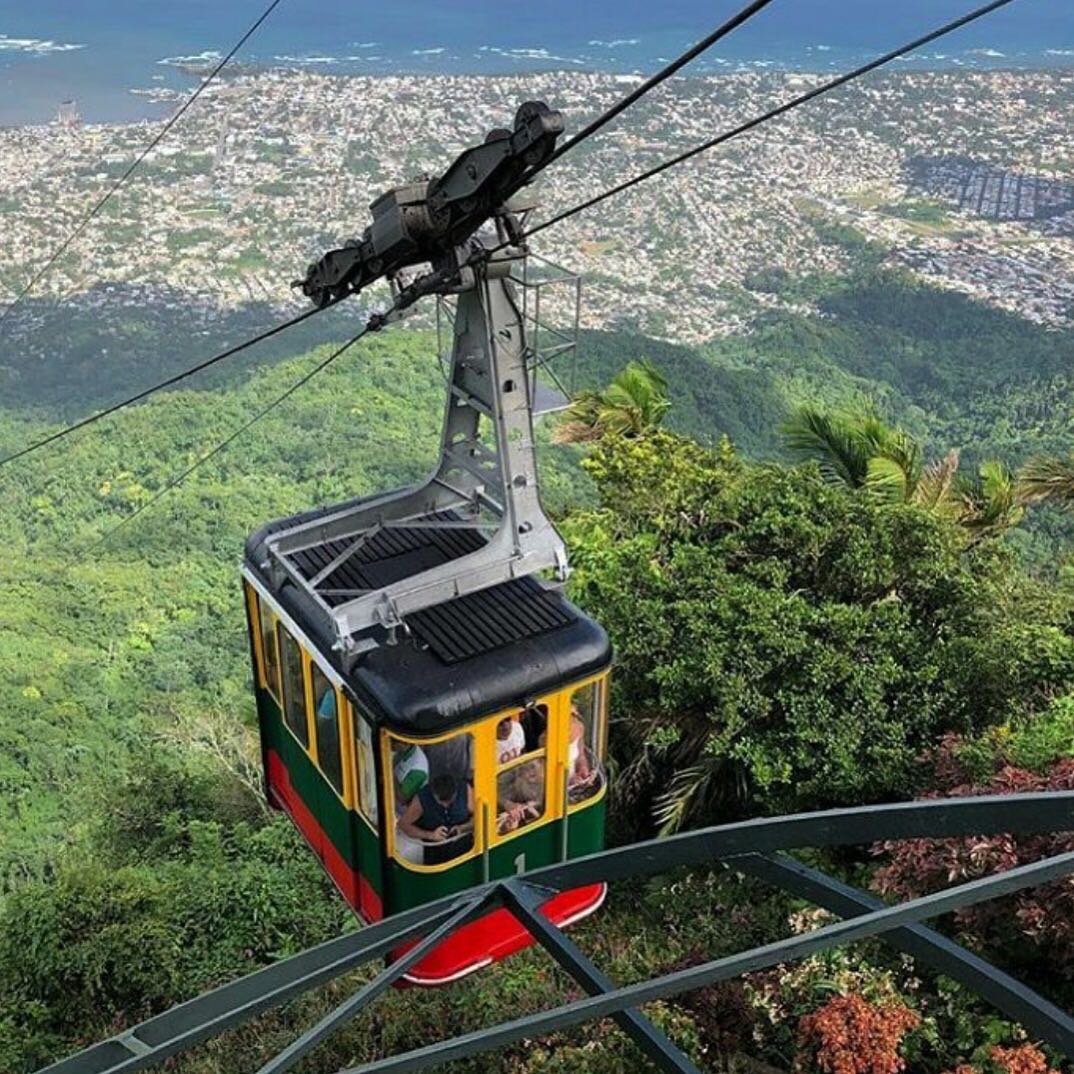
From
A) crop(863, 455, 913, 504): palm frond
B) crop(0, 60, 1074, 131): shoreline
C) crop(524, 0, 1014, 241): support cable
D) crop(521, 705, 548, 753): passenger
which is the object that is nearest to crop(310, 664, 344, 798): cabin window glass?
crop(521, 705, 548, 753): passenger

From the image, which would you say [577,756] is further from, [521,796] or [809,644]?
[809,644]

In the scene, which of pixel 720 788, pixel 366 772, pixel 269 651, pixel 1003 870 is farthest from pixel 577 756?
pixel 720 788

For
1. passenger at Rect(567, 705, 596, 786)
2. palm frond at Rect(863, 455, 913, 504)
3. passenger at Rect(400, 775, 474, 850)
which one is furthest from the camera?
palm frond at Rect(863, 455, 913, 504)

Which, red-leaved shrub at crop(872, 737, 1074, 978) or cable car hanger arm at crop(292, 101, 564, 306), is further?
red-leaved shrub at crop(872, 737, 1074, 978)

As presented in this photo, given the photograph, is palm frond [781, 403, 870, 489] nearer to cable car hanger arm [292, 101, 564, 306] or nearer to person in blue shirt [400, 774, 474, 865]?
cable car hanger arm [292, 101, 564, 306]

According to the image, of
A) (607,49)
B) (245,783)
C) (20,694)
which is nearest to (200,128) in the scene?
(607,49)

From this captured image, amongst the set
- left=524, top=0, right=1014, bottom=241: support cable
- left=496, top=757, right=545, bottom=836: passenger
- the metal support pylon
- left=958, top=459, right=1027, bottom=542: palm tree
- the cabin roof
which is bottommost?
left=958, top=459, right=1027, bottom=542: palm tree

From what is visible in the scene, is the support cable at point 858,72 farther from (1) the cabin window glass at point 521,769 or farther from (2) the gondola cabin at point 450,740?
(1) the cabin window glass at point 521,769
